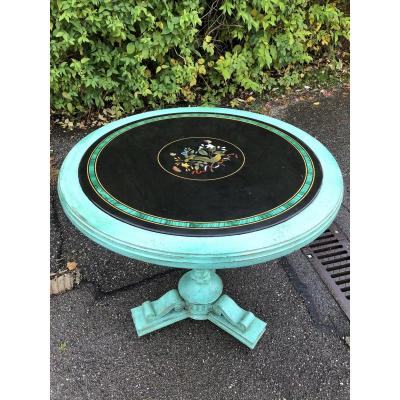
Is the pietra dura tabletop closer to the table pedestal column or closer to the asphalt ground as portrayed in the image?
the table pedestal column

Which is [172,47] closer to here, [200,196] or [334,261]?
[334,261]

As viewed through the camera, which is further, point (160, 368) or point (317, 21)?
point (317, 21)

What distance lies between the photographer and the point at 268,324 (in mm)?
2553

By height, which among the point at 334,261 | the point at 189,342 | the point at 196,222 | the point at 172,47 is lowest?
the point at 189,342

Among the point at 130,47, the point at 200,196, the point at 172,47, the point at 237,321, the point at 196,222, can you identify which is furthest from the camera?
the point at 172,47

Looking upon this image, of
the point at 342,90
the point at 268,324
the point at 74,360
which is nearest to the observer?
the point at 74,360

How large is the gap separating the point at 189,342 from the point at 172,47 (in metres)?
3.01

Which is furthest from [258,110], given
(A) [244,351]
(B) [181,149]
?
(A) [244,351]

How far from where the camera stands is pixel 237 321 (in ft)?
7.86

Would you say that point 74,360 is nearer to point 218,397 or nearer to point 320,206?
point 218,397

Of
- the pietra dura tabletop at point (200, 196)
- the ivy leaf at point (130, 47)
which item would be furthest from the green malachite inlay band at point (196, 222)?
the ivy leaf at point (130, 47)

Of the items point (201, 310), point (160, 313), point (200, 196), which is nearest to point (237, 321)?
point (201, 310)

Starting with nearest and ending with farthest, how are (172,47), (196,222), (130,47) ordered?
(196,222) → (130,47) → (172,47)

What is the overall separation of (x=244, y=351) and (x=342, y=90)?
408 centimetres
